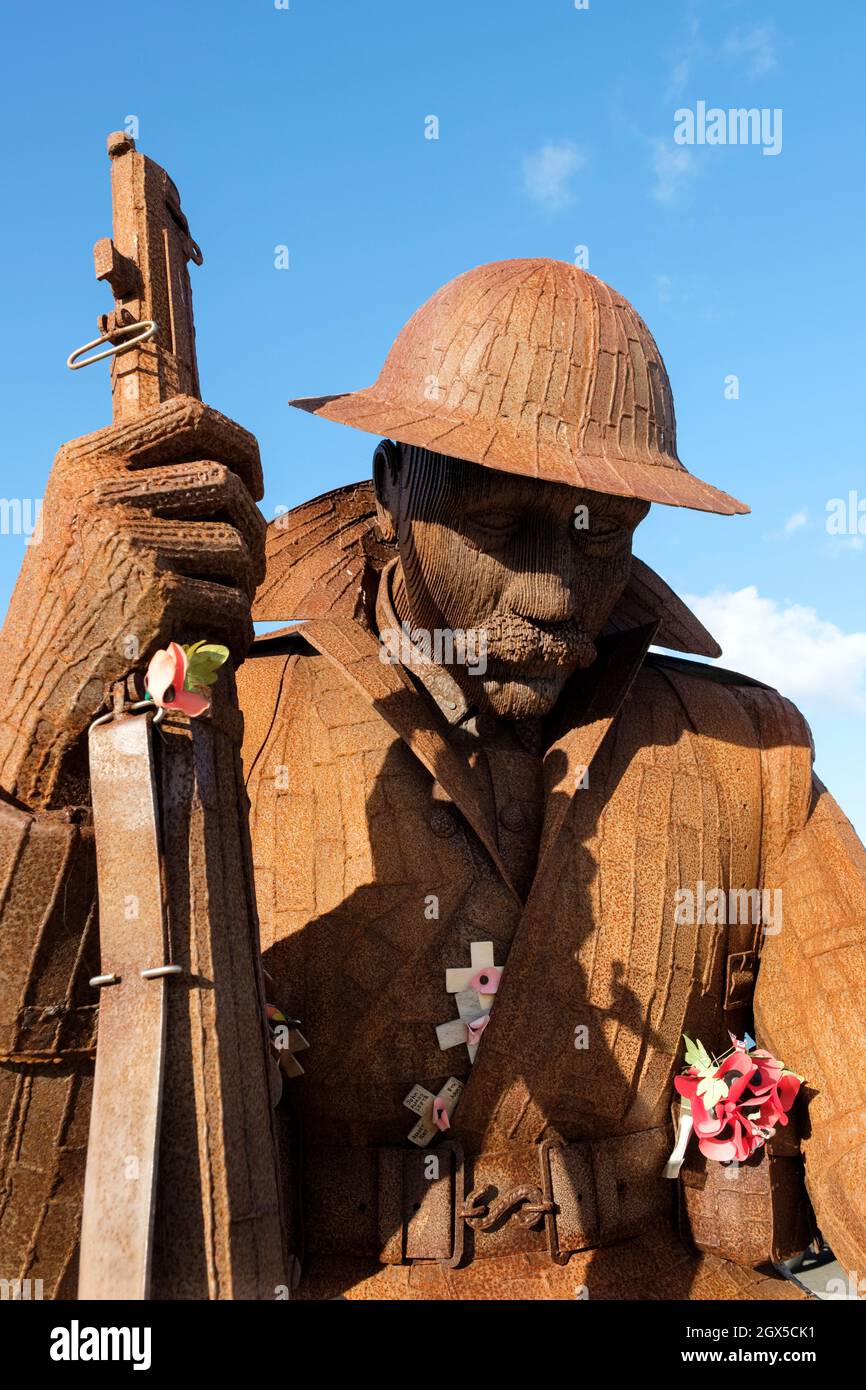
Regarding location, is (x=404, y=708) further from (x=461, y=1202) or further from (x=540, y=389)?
(x=461, y=1202)

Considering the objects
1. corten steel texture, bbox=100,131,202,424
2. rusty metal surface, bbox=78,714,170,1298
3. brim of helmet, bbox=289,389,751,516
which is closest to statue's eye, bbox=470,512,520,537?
brim of helmet, bbox=289,389,751,516

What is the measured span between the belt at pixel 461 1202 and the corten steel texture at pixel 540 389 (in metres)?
2.29

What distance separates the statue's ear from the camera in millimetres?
5656

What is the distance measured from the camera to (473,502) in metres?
5.29

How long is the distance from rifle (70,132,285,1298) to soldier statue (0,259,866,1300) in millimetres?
1158

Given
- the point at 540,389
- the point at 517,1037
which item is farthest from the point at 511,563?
the point at 517,1037

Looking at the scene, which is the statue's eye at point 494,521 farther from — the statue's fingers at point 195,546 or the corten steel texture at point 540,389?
the statue's fingers at point 195,546

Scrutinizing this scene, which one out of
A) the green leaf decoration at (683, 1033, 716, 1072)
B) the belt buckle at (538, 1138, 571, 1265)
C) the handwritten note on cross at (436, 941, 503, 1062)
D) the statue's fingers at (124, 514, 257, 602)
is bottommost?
the belt buckle at (538, 1138, 571, 1265)

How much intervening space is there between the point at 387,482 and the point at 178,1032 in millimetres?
2652

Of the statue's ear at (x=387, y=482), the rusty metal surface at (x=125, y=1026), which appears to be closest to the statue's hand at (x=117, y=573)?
the rusty metal surface at (x=125, y=1026)

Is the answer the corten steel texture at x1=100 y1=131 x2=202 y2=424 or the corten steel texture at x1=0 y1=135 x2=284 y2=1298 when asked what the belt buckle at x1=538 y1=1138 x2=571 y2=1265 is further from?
the corten steel texture at x1=100 y1=131 x2=202 y2=424

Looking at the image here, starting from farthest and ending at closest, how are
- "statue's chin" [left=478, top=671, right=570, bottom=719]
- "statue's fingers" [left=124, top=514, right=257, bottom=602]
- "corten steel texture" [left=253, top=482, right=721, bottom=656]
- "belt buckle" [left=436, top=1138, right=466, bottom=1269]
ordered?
"corten steel texture" [left=253, top=482, right=721, bottom=656] < "statue's chin" [left=478, top=671, right=570, bottom=719] < "belt buckle" [left=436, top=1138, right=466, bottom=1269] < "statue's fingers" [left=124, top=514, right=257, bottom=602]

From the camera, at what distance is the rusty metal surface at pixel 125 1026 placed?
3.48m

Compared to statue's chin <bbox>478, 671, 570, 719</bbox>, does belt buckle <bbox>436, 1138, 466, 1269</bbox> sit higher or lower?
lower
